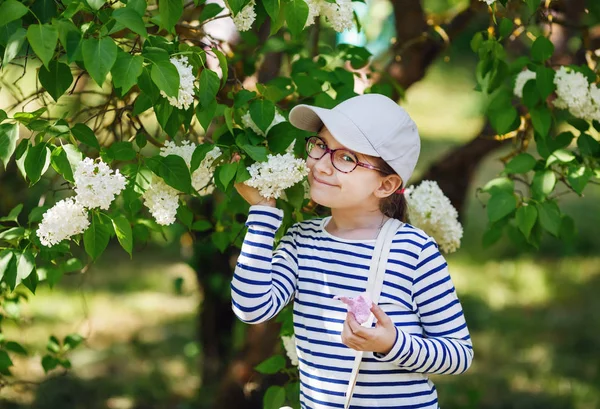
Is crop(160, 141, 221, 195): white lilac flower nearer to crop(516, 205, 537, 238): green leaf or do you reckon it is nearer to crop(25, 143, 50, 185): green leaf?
crop(25, 143, 50, 185): green leaf

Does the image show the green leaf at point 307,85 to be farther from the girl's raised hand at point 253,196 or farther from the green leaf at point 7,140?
the green leaf at point 7,140

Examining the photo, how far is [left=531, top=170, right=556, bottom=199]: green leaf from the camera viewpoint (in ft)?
8.11

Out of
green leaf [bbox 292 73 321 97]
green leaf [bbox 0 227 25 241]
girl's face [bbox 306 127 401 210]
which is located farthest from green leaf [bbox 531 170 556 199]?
green leaf [bbox 0 227 25 241]

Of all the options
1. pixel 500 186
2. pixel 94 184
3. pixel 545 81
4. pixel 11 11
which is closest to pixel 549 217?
pixel 500 186

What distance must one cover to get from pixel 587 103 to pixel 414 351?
3.81 feet

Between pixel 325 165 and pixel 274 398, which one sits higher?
pixel 325 165

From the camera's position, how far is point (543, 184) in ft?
8.13

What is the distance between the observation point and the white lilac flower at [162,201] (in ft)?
6.22

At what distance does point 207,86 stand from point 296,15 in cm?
27

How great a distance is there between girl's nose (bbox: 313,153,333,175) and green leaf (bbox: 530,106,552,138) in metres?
0.97

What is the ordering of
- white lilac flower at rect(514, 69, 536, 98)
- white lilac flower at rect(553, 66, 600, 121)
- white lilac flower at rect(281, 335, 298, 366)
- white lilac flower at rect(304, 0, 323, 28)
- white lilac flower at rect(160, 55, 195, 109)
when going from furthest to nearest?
1. white lilac flower at rect(514, 69, 536, 98)
2. white lilac flower at rect(553, 66, 600, 121)
3. white lilac flower at rect(281, 335, 298, 366)
4. white lilac flower at rect(304, 0, 323, 28)
5. white lilac flower at rect(160, 55, 195, 109)

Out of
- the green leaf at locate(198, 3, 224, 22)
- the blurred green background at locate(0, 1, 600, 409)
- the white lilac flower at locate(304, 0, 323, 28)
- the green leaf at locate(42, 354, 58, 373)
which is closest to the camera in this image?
the white lilac flower at locate(304, 0, 323, 28)

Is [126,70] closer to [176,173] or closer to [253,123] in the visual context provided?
[176,173]

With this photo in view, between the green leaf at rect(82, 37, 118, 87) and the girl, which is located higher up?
the green leaf at rect(82, 37, 118, 87)
